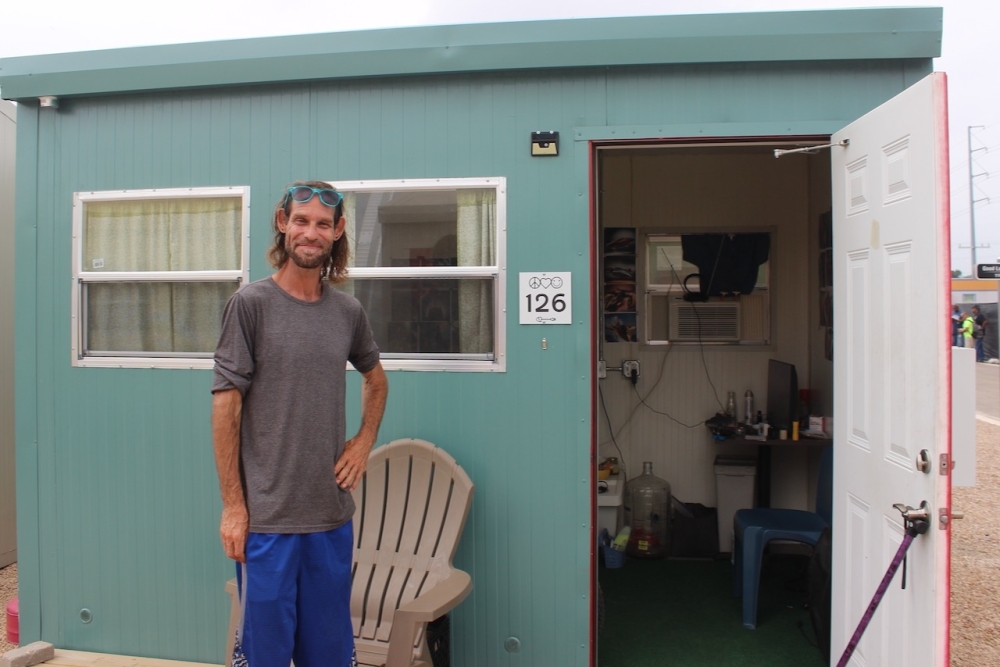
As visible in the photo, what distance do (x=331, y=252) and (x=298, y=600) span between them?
3.29 ft

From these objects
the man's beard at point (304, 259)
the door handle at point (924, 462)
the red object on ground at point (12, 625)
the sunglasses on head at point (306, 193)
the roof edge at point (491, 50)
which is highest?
the roof edge at point (491, 50)

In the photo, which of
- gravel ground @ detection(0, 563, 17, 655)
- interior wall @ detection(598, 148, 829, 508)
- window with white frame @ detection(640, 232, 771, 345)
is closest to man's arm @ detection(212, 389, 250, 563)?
gravel ground @ detection(0, 563, 17, 655)

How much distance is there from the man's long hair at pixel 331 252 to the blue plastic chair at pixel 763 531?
8.09 ft

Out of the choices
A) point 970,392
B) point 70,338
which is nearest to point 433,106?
point 70,338

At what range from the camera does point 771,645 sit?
11.5 feet

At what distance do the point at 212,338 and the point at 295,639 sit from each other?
1550 mm

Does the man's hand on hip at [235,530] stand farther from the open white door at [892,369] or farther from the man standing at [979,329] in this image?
the man standing at [979,329]

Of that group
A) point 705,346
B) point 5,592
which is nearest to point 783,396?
point 705,346

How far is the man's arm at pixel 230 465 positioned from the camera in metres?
2.03

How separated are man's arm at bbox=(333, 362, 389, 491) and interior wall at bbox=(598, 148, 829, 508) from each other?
2.77 metres

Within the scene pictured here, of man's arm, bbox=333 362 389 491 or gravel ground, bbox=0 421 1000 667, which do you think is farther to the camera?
gravel ground, bbox=0 421 1000 667

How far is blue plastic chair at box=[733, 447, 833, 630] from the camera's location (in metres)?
3.68

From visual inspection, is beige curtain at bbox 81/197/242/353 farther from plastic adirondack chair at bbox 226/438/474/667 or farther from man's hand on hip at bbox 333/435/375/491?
man's hand on hip at bbox 333/435/375/491

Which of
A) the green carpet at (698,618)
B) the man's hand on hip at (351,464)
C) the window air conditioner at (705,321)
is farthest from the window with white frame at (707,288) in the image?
the man's hand on hip at (351,464)
